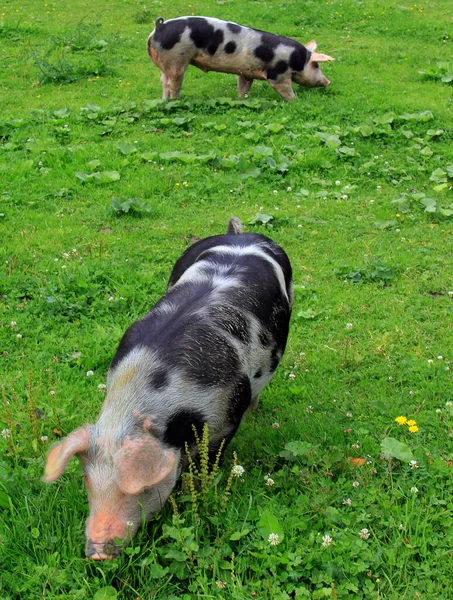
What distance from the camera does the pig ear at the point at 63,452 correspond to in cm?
264

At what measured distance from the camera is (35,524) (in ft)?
9.46

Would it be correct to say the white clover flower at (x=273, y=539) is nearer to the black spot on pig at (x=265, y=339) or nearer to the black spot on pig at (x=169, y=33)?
the black spot on pig at (x=265, y=339)

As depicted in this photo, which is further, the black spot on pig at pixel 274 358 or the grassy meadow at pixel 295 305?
the black spot on pig at pixel 274 358

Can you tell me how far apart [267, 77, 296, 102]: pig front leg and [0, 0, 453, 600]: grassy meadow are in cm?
34

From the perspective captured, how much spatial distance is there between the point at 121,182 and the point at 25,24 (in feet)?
25.6

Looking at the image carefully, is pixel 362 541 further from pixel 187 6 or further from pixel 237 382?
pixel 187 6

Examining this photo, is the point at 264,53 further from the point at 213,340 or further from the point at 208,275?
the point at 213,340

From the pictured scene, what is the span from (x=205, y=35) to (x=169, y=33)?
0.50 metres

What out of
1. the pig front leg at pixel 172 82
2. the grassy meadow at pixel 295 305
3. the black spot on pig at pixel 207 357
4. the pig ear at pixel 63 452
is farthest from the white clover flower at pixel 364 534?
the pig front leg at pixel 172 82

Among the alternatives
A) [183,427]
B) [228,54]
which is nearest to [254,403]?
[183,427]

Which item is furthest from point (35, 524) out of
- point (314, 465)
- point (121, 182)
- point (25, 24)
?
point (25, 24)

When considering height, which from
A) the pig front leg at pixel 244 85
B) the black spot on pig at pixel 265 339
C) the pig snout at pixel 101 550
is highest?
the black spot on pig at pixel 265 339

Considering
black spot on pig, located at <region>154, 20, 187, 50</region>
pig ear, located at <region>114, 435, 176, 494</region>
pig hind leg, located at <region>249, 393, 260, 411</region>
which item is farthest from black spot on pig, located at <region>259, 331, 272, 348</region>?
black spot on pig, located at <region>154, 20, 187, 50</region>

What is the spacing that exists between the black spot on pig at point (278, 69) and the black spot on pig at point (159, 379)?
765 cm
